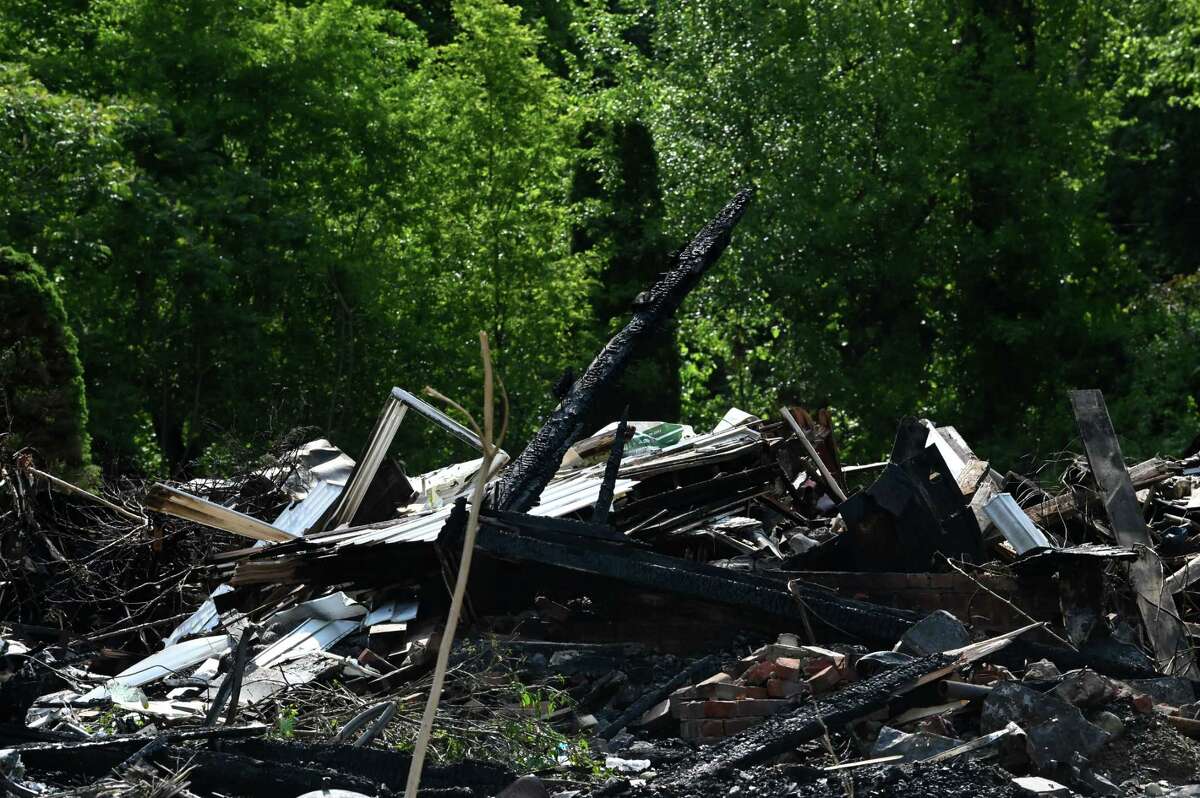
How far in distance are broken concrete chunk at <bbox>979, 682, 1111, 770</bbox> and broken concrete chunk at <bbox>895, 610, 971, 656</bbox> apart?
715mm

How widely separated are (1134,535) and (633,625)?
2.93 m

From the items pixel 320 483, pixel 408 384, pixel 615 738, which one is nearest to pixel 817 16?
pixel 408 384

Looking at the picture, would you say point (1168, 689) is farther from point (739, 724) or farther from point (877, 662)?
point (739, 724)

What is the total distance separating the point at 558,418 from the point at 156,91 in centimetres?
1354

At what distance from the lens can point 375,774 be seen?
5.48 m

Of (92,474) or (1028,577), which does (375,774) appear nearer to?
(1028,577)

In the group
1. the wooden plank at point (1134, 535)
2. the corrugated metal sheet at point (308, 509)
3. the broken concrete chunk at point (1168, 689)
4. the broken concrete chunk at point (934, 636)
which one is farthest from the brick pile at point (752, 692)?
the corrugated metal sheet at point (308, 509)

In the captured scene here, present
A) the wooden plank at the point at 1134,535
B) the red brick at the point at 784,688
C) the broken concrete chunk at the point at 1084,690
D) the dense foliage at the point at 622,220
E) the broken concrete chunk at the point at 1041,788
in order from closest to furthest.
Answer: the broken concrete chunk at the point at 1041,788 → the broken concrete chunk at the point at 1084,690 → the red brick at the point at 784,688 → the wooden plank at the point at 1134,535 → the dense foliage at the point at 622,220

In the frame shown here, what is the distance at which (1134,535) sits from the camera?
8.06 metres

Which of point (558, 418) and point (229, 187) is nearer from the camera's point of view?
point (558, 418)

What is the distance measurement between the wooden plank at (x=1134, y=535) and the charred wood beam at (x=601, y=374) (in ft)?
8.17

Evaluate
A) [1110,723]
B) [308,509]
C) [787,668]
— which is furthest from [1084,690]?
A: [308,509]

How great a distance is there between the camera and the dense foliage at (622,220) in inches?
780

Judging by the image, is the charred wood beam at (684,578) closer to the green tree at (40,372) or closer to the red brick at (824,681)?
the red brick at (824,681)
